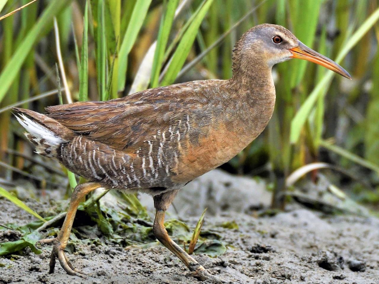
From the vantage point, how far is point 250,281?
3285 millimetres

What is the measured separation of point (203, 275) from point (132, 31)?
1539 millimetres

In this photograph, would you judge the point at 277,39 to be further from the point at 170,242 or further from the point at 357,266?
the point at 357,266

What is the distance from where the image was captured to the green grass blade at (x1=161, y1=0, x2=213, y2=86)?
3736 millimetres

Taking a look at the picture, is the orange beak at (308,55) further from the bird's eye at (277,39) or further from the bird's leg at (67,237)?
the bird's leg at (67,237)

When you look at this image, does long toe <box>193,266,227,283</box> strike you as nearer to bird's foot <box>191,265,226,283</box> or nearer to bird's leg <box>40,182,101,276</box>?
bird's foot <box>191,265,226,283</box>

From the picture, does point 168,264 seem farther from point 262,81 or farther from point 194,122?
point 262,81

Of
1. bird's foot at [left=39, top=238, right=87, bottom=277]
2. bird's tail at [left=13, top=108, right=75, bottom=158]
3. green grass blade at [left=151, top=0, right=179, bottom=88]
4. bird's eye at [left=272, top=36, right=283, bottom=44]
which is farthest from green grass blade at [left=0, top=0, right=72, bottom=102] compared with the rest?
bird's eye at [left=272, top=36, right=283, bottom=44]

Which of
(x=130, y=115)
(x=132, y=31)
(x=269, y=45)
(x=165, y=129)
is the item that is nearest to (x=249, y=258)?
(x=165, y=129)

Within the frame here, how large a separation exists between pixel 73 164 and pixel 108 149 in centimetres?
20

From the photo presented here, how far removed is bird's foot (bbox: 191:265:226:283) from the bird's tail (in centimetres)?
95

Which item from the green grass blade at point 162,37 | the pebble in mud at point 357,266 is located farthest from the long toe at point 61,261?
the pebble in mud at point 357,266

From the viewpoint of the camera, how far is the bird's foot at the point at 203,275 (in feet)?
10.6

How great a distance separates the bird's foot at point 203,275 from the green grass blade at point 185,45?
1221 millimetres

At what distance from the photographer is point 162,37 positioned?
3.77 m
